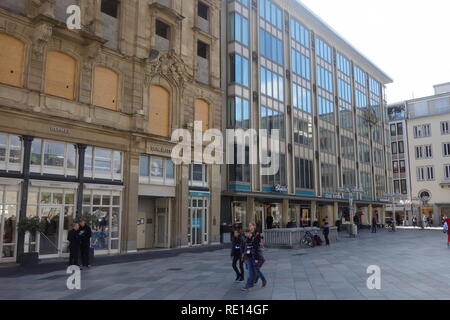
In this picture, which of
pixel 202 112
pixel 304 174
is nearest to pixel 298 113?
pixel 304 174

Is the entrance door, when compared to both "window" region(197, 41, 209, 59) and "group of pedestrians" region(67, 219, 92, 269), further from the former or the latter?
"window" region(197, 41, 209, 59)

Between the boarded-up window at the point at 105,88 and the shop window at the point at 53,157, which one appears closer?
the shop window at the point at 53,157

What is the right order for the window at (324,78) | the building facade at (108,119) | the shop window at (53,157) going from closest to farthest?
the building facade at (108,119), the shop window at (53,157), the window at (324,78)

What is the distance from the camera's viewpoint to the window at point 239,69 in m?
31.7

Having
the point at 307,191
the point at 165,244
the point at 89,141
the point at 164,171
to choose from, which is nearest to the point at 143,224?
the point at 165,244

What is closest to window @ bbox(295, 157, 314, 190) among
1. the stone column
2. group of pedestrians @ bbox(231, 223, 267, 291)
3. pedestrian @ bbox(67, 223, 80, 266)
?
the stone column

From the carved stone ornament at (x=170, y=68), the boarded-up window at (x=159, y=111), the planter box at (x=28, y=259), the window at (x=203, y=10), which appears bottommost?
the planter box at (x=28, y=259)

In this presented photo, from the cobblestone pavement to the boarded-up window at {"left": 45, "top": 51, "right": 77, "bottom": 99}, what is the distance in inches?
354

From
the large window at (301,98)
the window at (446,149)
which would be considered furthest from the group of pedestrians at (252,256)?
the window at (446,149)

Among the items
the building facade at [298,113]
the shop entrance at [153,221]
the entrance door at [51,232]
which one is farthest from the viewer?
the building facade at [298,113]

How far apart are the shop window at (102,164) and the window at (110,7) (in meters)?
8.02

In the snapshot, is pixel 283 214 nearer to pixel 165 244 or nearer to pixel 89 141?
pixel 165 244

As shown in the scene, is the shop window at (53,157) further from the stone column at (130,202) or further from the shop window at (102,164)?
the stone column at (130,202)

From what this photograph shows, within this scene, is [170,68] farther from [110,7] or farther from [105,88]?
[105,88]
